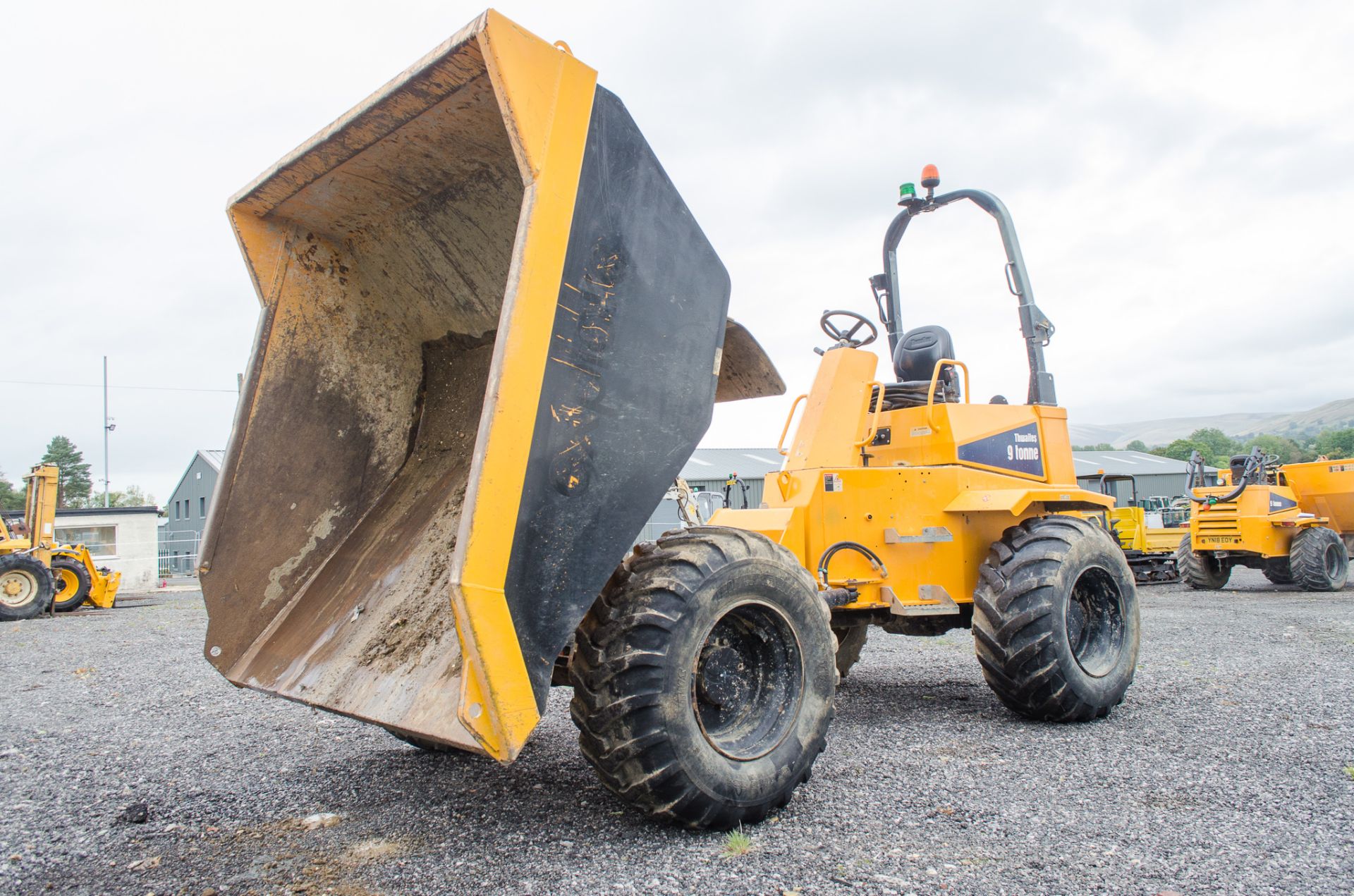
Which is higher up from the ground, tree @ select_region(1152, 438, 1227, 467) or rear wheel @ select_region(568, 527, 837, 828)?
tree @ select_region(1152, 438, 1227, 467)

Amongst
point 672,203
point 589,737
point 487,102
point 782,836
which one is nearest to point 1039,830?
point 782,836

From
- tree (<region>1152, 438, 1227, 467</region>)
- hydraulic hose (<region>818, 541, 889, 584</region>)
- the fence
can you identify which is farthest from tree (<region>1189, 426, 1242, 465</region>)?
hydraulic hose (<region>818, 541, 889, 584</region>)

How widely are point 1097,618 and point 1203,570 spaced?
1069 centimetres

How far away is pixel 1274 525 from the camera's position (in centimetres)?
1329

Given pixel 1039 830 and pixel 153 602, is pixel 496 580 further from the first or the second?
pixel 153 602

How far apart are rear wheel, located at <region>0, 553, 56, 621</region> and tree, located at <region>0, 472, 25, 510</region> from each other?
47.1 m

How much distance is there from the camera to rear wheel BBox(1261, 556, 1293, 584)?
1384 centimetres

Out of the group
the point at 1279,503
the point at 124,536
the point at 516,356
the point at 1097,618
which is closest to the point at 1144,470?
the point at 1279,503

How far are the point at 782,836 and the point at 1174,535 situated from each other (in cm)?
1636

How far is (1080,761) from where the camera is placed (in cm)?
403

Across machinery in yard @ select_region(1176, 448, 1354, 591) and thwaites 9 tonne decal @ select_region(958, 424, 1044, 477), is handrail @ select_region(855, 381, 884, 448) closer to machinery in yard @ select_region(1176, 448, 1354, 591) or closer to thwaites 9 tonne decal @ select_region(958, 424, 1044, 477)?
thwaites 9 tonne decal @ select_region(958, 424, 1044, 477)

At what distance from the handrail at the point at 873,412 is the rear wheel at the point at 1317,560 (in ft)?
36.6

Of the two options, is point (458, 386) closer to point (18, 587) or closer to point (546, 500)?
point (546, 500)

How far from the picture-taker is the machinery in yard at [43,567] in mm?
14203
